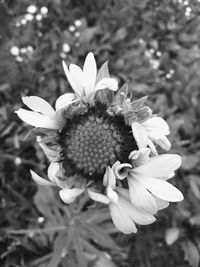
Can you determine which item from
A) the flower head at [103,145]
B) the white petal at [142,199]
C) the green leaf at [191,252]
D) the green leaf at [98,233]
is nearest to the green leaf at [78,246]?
the green leaf at [98,233]

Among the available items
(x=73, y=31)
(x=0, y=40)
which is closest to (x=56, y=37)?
(x=73, y=31)

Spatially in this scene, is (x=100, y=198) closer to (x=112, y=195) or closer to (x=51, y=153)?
(x=112, y=195)

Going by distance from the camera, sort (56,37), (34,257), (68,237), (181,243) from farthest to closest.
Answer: (56,37), (181,243), (34,257), (68,237)

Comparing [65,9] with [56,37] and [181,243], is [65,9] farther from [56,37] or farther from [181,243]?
[181,243]

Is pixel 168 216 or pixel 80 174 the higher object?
pixel 80 174

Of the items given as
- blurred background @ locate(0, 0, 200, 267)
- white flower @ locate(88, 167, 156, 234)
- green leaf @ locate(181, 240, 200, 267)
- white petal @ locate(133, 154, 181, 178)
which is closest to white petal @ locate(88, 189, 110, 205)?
white flower @ locate(88, 167, 156, 234)

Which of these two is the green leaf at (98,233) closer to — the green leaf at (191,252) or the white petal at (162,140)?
the white petal at (162,140)
